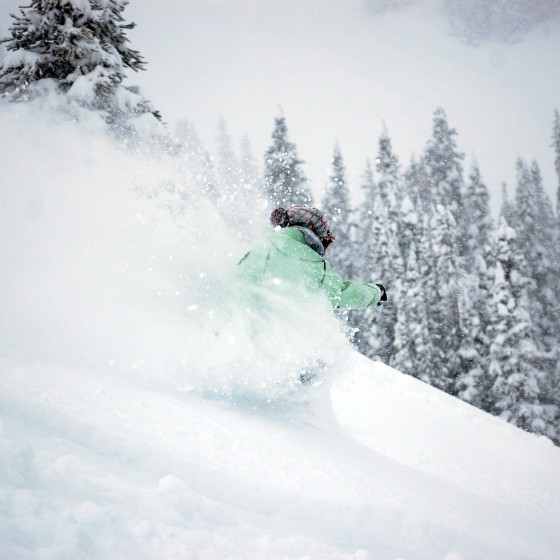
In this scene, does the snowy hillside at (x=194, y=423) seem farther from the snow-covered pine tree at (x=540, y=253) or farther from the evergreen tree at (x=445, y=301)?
the snow-covered pine tree at (x=540, y=253)

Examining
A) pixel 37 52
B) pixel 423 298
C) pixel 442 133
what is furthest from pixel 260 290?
pixel 442 133

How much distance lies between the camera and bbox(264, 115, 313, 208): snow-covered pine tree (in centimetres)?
2267

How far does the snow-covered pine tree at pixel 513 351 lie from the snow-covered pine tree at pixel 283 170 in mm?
10926

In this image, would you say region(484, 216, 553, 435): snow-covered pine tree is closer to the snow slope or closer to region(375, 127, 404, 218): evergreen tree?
region(375, 127, 404, 218): evergreen tree

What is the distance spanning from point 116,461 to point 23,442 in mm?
397

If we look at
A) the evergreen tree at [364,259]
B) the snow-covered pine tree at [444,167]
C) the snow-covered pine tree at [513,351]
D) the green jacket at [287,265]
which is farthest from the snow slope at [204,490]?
the snow-covered pine tree at [444,167]

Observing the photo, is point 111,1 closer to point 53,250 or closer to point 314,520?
point 53,250

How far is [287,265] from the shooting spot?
3.92m

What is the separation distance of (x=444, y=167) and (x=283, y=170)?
598 inches

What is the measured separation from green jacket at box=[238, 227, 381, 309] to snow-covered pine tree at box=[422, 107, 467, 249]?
28645 mm

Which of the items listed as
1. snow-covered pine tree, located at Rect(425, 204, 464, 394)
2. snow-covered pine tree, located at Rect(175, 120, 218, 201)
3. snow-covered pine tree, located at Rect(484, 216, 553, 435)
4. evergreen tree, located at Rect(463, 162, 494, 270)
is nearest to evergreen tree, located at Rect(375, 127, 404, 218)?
snow-covered pine tree, located at Rect(425, 204, 464, 394)

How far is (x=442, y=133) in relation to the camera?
3241cm

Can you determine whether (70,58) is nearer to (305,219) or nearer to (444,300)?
(305,219)

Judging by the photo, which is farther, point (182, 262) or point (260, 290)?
point (182, 262)
